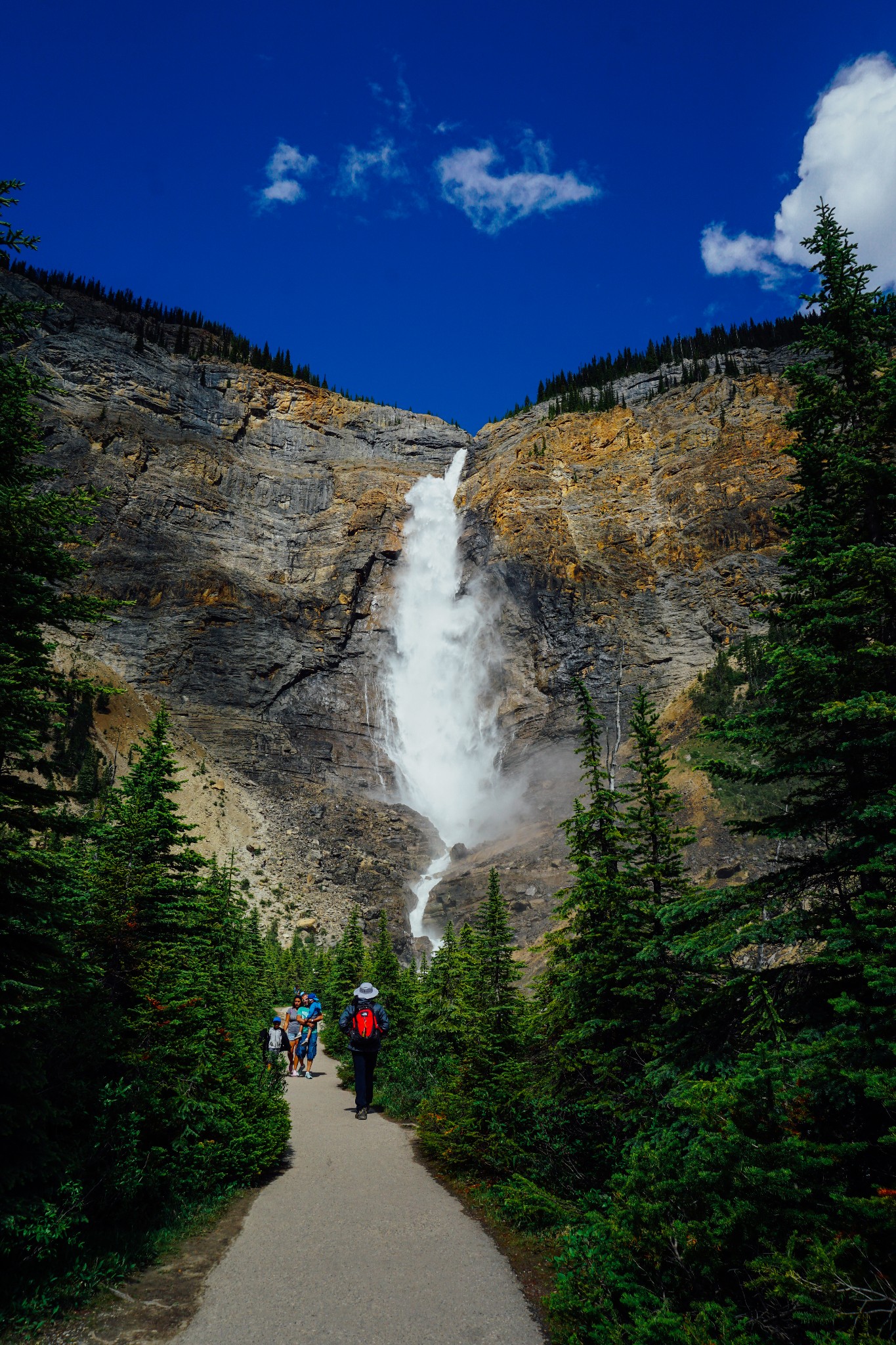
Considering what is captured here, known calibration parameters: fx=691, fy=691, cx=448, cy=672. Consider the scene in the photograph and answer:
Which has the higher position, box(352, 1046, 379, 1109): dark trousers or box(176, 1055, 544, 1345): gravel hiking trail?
box(352, 1046, 379, 1109): dark trousers

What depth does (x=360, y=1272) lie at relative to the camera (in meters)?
5.52

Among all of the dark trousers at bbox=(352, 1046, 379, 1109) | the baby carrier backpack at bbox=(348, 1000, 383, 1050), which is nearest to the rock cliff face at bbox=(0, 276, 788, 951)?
the dark trousers at bbox=(352, 1046, 379, 1109)

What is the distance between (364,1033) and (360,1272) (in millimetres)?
5734

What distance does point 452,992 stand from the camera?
50.8 ft

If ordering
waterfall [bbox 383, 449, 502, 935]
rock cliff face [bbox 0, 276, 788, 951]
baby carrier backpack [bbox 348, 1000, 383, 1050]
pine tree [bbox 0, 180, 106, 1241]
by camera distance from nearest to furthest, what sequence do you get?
pine tree [bbox 0, 180, 106, 1241], baby carrier backpack [bbox 348, 1000, 383, 1050], rock cliff face [bbox 0, 276, 788, 951], waterfall [bbox 383, 449, 502, 935]

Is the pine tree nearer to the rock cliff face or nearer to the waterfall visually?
the rock cliff face

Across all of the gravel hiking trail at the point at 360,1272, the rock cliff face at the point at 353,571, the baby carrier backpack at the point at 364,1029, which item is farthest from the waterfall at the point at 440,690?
the gravel hiking trail at the point at 360,1272

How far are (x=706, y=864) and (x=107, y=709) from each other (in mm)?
55952

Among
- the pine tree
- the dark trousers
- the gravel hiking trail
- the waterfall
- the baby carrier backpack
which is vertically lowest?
Answer: the gravel hiking trail

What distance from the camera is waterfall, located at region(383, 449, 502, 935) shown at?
72.8m

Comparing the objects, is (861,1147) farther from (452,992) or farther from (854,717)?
(452,992)

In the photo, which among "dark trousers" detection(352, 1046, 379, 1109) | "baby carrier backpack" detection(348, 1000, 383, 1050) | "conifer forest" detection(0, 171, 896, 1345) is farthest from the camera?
"dark trousers" detection(352, 1046, 379, 1109)

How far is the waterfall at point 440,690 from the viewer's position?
7281cm

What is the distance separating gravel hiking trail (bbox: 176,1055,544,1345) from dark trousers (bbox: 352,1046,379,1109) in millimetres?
2877
